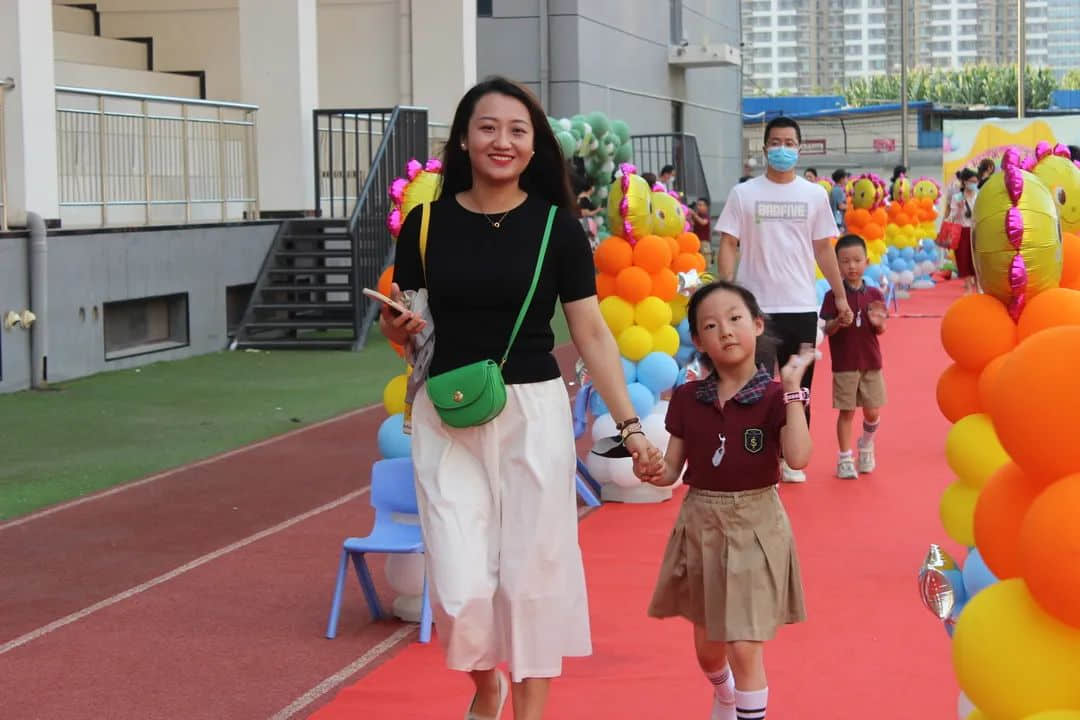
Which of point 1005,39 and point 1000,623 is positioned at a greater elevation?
point 1005,39

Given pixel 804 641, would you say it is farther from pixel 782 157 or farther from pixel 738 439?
pixel 782 157

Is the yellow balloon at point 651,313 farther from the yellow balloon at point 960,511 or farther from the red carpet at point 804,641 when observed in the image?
the yellow balloon at point 960,511

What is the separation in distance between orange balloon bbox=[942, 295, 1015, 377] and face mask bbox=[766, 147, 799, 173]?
11.8 feet

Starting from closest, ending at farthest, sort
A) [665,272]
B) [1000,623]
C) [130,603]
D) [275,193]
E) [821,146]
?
[1000,623] < [130,603] < [665,272] < [275,193] < [821,146]

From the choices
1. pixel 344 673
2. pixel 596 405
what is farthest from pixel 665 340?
pixel 344 673

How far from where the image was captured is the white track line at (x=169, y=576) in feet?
21.6

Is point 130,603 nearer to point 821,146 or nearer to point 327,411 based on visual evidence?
point 327,411

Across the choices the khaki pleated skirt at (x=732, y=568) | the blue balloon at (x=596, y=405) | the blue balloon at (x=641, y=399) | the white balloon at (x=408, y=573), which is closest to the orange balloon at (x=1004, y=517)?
the khaki pleated skirt at (x=732, y=568)

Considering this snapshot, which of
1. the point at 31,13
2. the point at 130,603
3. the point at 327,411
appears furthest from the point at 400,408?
the point at 31,13

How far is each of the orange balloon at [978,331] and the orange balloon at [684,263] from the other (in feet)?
17.9

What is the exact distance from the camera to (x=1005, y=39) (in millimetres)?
147500

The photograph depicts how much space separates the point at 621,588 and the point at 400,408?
130cm

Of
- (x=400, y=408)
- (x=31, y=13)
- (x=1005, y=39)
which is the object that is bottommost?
(x=400, y=408)

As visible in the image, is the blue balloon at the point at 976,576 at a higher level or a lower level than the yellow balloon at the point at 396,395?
lower
